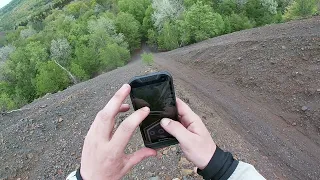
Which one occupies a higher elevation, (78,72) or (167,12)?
(167,12)

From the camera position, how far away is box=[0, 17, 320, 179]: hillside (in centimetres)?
967

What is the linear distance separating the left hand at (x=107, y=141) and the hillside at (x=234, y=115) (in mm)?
5702

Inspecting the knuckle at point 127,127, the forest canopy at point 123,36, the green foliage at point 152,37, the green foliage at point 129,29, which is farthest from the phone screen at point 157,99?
the green foliage at point 129,29

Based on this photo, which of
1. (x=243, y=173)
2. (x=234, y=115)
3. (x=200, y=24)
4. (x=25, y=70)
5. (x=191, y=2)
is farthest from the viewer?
(x=25, y=70)

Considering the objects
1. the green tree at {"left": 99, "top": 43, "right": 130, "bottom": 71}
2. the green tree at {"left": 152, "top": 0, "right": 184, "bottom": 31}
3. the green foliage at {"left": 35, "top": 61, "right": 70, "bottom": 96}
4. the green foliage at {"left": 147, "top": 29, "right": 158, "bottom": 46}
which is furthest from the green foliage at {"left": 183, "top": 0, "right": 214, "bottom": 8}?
the green foliage at {"left": 35, "top": 61, "right": 70, "bottom": 96}

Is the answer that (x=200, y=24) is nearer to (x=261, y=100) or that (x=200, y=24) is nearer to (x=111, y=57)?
(x=111, y=57)

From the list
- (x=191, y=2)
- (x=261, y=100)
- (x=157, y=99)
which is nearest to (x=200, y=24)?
(x=191, y=2)

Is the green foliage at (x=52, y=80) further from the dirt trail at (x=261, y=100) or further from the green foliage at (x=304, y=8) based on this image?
the green foliage at (x=304, y=8)

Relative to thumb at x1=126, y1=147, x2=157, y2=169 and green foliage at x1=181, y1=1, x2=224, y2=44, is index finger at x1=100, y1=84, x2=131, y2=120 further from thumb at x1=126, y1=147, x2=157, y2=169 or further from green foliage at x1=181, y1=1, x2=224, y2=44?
green foliage at x1=181, y1=1, x2=224, y2=44

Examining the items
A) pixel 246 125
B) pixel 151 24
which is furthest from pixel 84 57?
pixel 246 125

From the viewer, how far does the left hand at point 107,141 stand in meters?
2.39

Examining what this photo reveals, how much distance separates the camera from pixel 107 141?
2449 mm

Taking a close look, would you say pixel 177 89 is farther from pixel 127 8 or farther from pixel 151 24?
pixel 127 8

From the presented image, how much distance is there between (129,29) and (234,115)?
80.8ft
